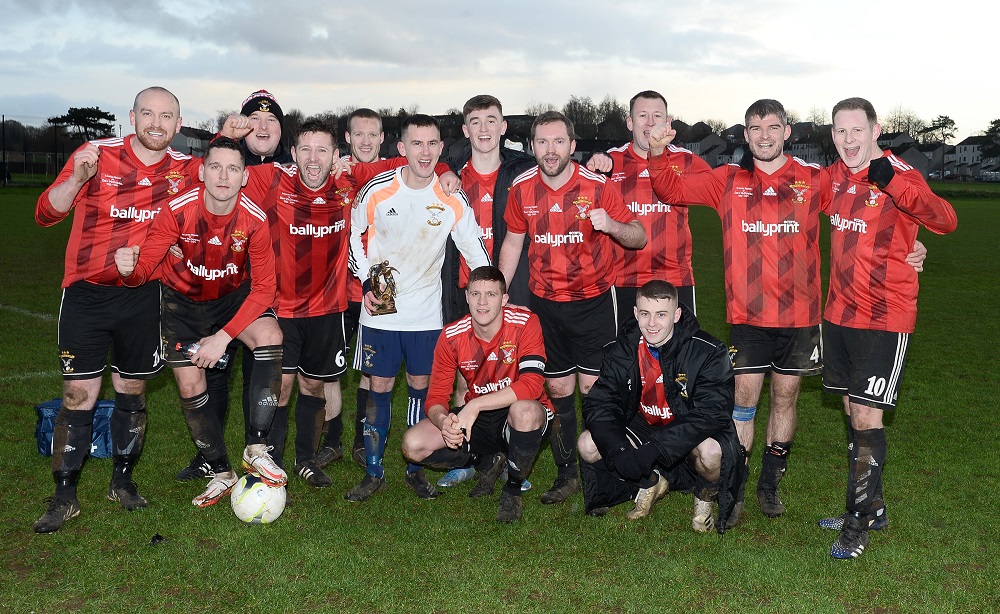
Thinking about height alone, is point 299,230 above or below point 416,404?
above

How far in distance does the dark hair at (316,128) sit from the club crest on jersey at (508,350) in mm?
1855

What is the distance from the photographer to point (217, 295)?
5586 mm

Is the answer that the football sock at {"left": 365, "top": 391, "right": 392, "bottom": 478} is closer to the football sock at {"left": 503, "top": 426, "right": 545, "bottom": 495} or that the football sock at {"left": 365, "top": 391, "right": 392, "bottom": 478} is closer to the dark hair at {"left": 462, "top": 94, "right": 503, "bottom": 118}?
the football sock at {"left": 503, "top": 426, "right": 545, "bottom": 495}

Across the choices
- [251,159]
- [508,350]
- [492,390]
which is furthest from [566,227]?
[251,159]

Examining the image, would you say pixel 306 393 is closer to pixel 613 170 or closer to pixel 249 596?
pixel 249 596

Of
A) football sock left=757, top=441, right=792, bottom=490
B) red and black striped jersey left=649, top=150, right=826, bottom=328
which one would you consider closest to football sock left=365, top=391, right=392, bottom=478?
red and black striped jersey left=649, top=150, right=826, bottom=328

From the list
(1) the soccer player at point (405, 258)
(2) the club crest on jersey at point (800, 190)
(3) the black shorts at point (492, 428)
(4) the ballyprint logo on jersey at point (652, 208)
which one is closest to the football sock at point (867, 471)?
(2) the club crest on jersey at point (800, 190)

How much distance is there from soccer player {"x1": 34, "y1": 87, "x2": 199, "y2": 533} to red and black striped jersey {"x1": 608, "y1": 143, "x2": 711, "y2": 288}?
317 centimetres

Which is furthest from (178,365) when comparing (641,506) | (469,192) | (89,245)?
(641,506)

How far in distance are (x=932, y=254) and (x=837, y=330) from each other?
59.6 feet

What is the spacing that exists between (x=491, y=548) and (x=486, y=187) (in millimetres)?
2721

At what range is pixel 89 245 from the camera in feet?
17.3

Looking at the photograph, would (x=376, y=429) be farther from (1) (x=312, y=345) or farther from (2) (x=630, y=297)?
(2) (x=630, y=297)

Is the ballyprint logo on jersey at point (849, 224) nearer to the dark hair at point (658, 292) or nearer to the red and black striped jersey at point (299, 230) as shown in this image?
the dark hair at point (658, 292)
